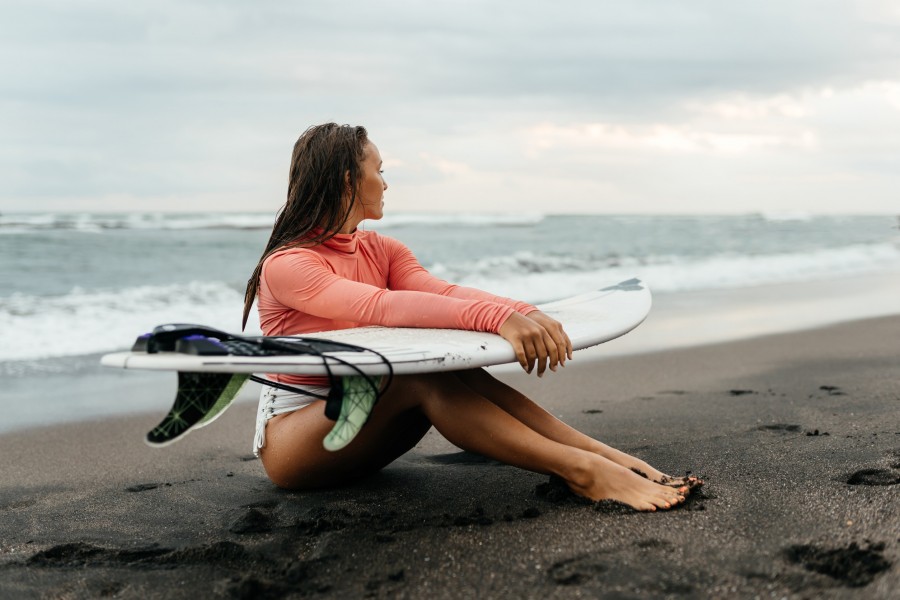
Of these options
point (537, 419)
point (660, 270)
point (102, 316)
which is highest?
point (660, 270)

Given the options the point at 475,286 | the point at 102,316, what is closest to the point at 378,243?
the point at 102,316

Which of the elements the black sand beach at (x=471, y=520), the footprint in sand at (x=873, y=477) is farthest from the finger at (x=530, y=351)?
the footprint in sand at (x=873, y=477)

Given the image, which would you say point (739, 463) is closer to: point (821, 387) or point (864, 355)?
point (821, 387)

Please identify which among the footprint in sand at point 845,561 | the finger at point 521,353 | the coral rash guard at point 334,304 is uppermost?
the coral rash guard at point 334,304

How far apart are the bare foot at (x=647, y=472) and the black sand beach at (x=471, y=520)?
0.17 ft

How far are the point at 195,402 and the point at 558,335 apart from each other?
39.1 inches

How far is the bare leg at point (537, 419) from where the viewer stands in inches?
101

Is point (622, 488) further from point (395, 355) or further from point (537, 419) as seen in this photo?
point (395, 355)

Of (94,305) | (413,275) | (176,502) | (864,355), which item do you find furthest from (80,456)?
(94,305)

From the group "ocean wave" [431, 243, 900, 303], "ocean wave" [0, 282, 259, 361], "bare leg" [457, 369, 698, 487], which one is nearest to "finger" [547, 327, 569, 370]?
"bare leg" [457, 369, 698, 487]

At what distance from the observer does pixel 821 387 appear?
4.26 metres

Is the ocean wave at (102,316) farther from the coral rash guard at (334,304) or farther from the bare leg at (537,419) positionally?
the bare leg at (537,419)

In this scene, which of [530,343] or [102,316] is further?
[102,316]

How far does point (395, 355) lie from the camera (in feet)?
7.09
